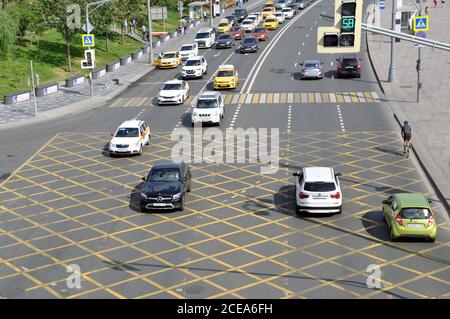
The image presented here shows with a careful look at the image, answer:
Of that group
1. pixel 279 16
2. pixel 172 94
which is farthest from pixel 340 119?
pixel 279 16

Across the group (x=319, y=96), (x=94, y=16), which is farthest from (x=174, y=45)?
(x=319, y=96)

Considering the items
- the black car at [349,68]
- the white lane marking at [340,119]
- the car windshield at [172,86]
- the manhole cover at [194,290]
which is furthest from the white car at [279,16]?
the manhole cover at [194,290]

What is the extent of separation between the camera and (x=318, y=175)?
25.4m

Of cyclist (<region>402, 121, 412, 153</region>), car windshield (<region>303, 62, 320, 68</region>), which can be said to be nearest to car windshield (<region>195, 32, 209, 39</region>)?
car windshield (<region>303, 62, 320, 68</region>)

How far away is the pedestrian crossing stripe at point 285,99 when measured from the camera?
44719mm

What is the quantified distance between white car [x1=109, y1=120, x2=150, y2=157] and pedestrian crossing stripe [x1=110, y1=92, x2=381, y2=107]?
36.3 feet

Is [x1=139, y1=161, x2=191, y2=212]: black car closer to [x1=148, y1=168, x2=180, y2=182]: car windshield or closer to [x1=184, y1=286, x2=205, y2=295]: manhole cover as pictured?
[x1=148, y1=168, x2=180, y2=182]: car windshield

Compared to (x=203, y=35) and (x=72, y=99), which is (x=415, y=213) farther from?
(x=203, y=35)

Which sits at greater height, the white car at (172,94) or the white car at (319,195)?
the white car at (172,94)

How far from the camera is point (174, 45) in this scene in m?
76.7

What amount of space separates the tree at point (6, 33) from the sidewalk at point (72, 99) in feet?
20.0

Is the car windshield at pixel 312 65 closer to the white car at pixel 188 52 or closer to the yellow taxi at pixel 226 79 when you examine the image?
the yellow taxi at pixel 226 79

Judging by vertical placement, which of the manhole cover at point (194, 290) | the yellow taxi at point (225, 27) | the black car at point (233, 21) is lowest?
the manhole cover at point (194, 290)

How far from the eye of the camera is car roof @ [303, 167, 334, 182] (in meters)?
25.1
